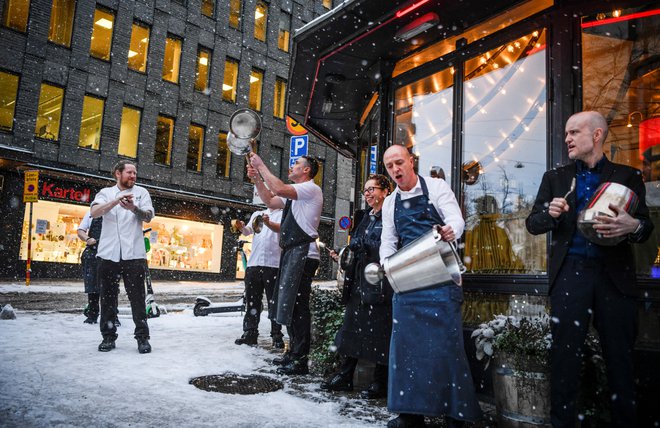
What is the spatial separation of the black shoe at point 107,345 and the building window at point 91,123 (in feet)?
55.6

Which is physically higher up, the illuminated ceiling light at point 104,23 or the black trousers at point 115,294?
the illuminated ceiling light at point 104,23

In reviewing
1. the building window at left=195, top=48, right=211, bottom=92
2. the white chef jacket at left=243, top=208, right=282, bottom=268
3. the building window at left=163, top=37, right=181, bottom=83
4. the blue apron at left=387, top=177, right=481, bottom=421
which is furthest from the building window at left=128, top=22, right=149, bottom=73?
the blue apron at left=387, top=177, right=481, bottom=421

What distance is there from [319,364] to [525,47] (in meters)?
3.89

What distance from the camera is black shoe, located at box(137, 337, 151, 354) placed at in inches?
217

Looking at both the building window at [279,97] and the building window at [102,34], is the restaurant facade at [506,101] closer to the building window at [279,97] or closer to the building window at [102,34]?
the building window at [102,34]

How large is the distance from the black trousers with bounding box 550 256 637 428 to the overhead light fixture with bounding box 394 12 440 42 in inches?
128

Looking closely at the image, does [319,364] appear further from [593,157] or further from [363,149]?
[363,149]

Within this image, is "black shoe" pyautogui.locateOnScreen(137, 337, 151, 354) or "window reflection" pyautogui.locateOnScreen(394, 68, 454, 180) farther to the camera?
"window reflection" pyautogui.locateOnScreen(394, 68, 454, 180)

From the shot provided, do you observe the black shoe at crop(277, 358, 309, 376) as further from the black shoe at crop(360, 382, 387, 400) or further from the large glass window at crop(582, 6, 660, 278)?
the large glass window at crop(582, 6, 660, 278)

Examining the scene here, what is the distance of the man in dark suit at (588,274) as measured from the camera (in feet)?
9.38

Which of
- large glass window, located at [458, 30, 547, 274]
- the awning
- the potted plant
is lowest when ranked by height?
the potted plant

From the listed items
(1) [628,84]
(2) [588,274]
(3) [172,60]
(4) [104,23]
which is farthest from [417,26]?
(3) [172,60]

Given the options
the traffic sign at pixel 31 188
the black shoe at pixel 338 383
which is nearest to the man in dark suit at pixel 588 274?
the black shoe at pixel 338 383

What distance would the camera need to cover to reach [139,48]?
22.2m
